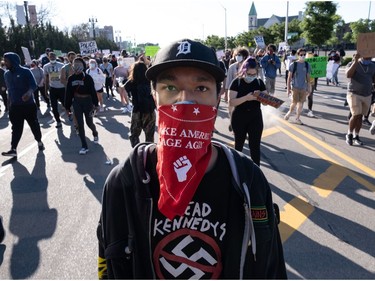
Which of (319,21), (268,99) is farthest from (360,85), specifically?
(319,21)

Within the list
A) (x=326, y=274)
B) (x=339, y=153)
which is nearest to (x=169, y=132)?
(x=326, y=274)

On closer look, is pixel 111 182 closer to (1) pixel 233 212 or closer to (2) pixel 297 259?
(1) pixel 233 212

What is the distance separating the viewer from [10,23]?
131 feet

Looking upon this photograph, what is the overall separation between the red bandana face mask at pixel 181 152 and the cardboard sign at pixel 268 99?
3.12m

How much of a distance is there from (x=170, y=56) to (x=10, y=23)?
46403 millimetres

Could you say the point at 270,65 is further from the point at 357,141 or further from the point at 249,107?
the point at 249,107

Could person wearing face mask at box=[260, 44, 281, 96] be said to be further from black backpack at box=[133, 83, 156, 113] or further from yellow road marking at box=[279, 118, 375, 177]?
black backpack at box=[133, 83, 156, 113]

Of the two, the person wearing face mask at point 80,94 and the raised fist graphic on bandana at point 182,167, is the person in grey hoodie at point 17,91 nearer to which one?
the person wearing face mask at point 80,94

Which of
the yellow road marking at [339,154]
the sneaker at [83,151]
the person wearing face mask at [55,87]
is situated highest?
the person wearing face mask at [55,87]

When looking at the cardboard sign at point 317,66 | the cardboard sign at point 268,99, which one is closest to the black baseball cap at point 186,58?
the cardboard sign at point 268,99

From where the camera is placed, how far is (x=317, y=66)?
11141mm

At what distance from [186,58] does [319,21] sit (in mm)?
33347

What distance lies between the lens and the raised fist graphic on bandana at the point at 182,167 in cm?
131

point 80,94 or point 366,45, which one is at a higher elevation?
point 366,45
